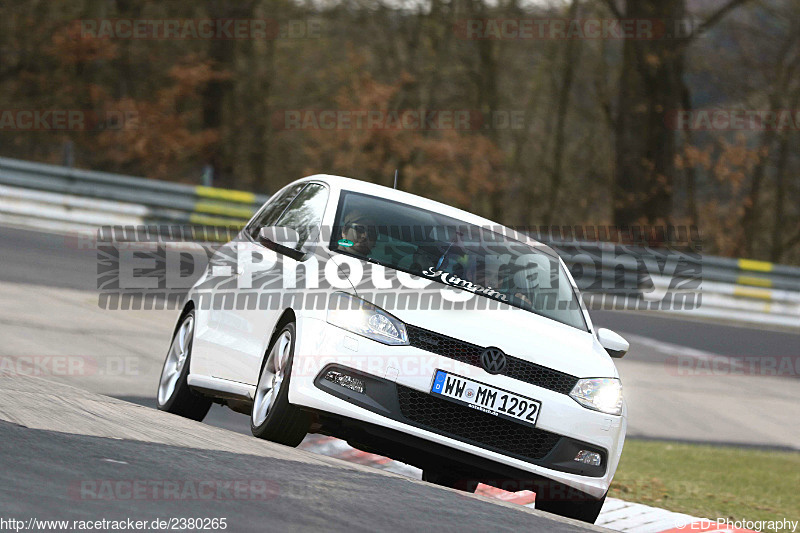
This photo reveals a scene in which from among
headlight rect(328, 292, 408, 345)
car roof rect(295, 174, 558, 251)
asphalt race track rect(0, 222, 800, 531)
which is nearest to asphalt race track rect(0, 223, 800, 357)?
asphalt race track rect(0, 222, 800, 531)

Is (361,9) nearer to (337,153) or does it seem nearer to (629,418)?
(337,153)

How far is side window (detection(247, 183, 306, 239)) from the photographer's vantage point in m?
8.36

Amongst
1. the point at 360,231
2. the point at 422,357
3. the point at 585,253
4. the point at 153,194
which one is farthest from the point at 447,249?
the point at 153,194

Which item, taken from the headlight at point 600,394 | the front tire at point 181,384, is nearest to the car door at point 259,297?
the front tire at point 181,384

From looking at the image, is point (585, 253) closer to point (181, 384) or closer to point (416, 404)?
point (181, 384)

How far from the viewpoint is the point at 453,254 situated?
Result: 744cm

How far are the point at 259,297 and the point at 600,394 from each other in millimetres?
2176

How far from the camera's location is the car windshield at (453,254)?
7164 millimetres

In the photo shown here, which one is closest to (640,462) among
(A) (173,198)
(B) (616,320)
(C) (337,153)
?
(B) (616,320)

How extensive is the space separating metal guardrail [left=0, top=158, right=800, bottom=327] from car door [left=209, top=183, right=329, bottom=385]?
1159 centimetres

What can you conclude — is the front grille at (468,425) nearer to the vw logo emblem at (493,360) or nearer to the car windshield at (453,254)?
the vw logo emblem at (493,360)

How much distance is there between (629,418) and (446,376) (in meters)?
6.02

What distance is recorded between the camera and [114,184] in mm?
19844

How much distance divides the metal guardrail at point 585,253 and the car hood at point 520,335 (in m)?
12.4
